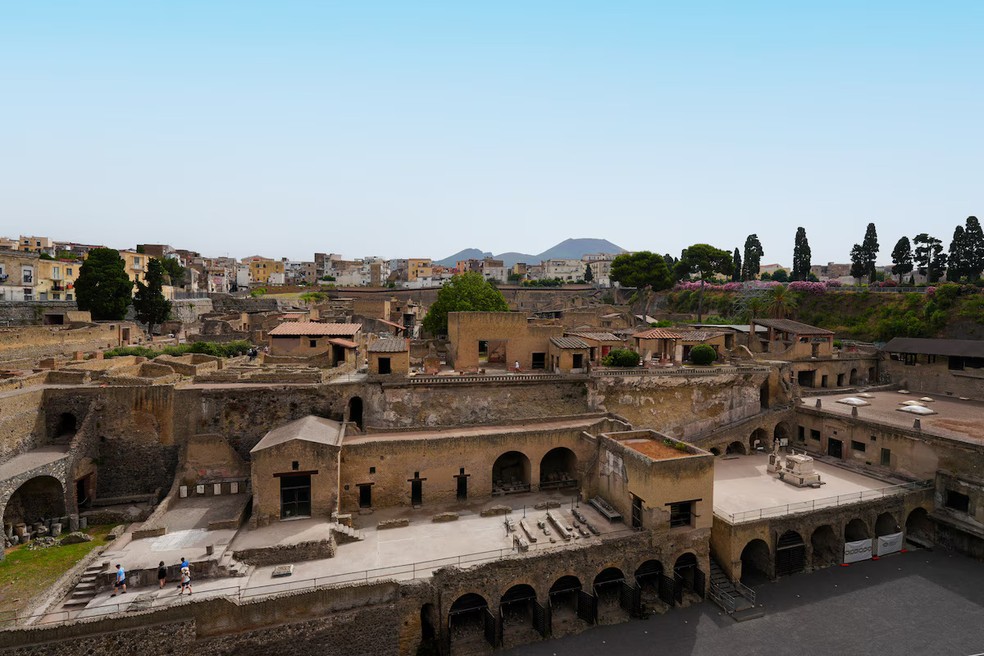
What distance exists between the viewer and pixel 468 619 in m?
22.5

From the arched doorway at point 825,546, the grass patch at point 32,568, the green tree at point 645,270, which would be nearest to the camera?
the grass patch at point 32,568

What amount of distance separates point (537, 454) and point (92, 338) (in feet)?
121

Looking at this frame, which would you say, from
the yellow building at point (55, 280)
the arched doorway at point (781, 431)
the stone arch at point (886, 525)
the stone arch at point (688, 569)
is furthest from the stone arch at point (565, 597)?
the yellow building at point (55, 280)

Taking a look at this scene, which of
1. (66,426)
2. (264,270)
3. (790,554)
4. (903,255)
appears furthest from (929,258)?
(264,270)

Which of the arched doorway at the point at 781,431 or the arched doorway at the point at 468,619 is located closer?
the arched doorway at the point at 468,619

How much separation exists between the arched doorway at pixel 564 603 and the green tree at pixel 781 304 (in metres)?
52.6

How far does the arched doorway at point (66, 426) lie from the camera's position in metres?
28.7

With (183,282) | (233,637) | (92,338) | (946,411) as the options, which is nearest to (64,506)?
(233,637)

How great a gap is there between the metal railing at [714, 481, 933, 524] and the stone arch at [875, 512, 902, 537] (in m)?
1.26

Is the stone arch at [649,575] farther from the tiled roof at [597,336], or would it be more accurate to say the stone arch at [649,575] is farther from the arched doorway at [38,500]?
the arched doorway at [38,500]

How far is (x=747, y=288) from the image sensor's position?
7556cm

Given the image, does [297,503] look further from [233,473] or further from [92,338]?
[92,338]

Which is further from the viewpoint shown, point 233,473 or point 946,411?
point 946,411

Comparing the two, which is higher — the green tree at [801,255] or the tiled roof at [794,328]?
the green tree at [801,255]
